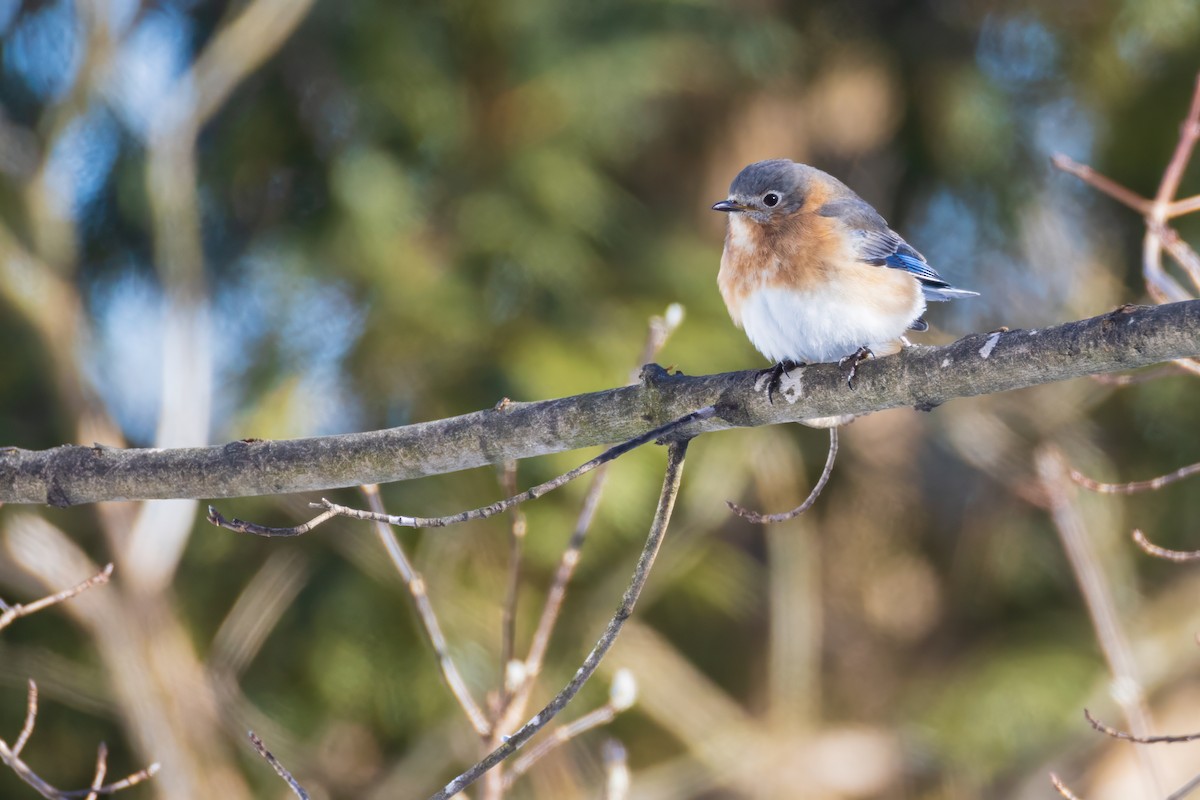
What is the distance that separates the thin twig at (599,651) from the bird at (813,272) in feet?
2.58

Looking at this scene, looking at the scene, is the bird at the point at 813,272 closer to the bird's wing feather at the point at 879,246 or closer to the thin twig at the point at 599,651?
the bird's wing feather at the point at 879,246

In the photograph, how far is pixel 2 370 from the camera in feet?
24.6

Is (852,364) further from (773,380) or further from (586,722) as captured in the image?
(586,722)

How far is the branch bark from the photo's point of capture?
115 inches

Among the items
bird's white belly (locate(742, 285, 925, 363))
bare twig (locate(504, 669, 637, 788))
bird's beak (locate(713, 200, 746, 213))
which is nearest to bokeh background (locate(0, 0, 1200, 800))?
bird's beak (locate(713, 200, 746, 213))

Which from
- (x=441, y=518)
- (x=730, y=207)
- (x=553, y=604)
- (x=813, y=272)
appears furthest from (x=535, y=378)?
(x=441, y=518)

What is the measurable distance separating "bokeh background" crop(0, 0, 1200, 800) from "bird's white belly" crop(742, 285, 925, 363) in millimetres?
3003

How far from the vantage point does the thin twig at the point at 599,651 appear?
8.20ft

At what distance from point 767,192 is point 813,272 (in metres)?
0.51

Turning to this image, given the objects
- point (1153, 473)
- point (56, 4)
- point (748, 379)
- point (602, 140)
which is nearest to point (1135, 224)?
point (1153, 473)

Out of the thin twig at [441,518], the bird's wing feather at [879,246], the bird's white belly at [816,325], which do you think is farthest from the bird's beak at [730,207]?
the thin twig at [441,518]

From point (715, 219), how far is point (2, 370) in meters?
4.77

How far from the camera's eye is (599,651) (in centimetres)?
267

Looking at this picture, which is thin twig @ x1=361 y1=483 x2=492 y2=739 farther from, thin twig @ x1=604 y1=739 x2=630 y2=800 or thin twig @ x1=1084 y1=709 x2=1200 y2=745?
thin twig @ x1=1084 y1=709 x2=1200 y2=745
